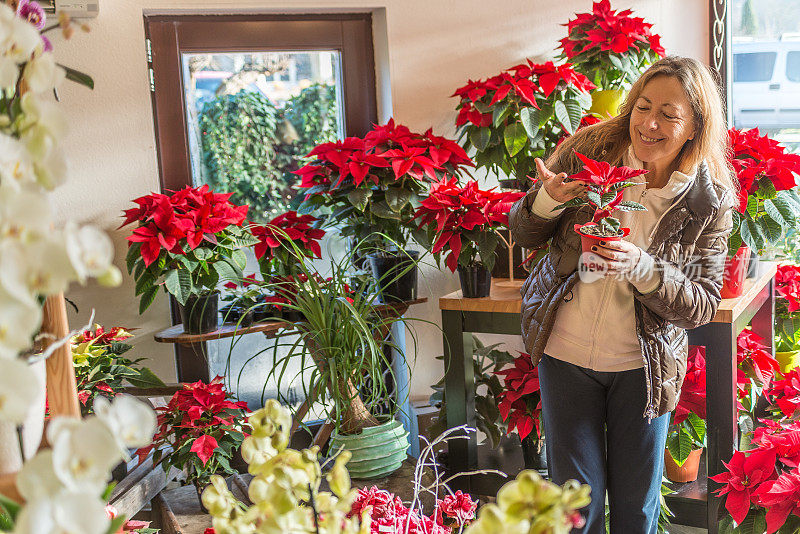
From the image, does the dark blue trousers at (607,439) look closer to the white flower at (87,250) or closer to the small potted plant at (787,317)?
the small potted plant at (787,317)

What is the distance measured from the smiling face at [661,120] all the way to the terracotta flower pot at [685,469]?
1125 millimetres

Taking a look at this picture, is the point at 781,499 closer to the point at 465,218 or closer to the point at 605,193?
the point at 605,193

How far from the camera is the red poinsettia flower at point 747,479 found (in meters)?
1.77

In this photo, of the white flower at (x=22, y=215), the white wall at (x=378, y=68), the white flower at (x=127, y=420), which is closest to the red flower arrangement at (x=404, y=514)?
the white flower at (x=127, y=420)

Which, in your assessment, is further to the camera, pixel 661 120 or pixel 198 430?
pixel 198 430

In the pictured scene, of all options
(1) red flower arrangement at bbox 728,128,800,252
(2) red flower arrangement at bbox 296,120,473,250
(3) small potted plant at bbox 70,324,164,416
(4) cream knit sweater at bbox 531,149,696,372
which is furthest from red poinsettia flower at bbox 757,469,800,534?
(3) small potted plant at bbox 70,324,164,416

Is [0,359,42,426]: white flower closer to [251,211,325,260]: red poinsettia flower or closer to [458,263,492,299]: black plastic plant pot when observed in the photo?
[251,211,325,260]: red poinsettia flower

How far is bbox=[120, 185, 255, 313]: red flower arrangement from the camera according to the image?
79.8 inches

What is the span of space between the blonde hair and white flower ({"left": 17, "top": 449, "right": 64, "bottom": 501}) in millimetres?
1521

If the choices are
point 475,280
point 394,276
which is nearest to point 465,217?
point 475,280

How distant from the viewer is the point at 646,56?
248cm

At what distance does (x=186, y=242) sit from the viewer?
2.09 metres

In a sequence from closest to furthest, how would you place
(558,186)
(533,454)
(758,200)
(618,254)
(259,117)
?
(618,254) < (558,186) < (758,200) < (533,454) < (259,117)

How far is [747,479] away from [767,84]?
185cm
